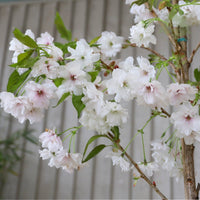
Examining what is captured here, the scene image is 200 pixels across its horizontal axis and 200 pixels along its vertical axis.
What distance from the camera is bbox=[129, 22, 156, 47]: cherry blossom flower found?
2.06 ft

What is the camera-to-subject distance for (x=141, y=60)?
0.52 metres

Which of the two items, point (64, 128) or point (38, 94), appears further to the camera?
point (64, 128)

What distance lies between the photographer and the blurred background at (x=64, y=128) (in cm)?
196

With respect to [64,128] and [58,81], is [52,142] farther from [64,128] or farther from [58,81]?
[64,128]

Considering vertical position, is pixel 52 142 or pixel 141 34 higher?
pixel 141 34

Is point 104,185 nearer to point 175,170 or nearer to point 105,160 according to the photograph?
point 105,160

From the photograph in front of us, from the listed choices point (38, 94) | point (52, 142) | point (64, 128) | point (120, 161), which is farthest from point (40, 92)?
point (64, 128)

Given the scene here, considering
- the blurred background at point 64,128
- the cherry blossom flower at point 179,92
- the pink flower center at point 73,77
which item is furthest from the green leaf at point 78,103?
the blurred background at point 64,128

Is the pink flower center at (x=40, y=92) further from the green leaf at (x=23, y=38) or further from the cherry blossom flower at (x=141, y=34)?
the cherry blossom flower at (x=141, y=34)

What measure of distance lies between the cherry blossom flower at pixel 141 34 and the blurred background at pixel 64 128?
4.47 feet

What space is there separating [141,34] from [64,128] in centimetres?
155

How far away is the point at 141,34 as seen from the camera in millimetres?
643

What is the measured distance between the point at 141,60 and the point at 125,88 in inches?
2.1

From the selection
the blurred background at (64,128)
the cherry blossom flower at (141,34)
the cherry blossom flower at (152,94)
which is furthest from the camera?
the blurred background at (64,128)
